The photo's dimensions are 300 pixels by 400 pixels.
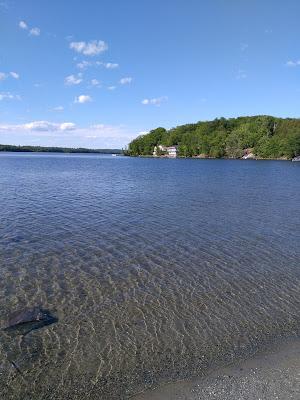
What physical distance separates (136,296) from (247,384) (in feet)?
17.8

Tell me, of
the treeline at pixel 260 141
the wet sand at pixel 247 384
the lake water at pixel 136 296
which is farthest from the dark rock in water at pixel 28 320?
the treeline at pixel 260 141

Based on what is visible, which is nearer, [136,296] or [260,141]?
[136,296]

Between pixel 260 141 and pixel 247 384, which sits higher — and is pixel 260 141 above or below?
above

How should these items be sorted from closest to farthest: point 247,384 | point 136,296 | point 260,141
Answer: point 247,384 < point 136,296 < point 260,141

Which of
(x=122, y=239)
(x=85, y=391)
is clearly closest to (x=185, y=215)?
(x=122, y=239)

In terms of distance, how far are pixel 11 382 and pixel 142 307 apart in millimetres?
4824

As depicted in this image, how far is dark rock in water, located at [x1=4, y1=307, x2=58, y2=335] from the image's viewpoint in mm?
10273

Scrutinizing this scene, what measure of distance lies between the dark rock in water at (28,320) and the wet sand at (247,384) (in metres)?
4.30

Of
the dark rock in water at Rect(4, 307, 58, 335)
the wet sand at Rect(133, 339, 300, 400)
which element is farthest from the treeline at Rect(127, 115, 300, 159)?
the dark rock in water at Rect(4, 307, 58, 335)

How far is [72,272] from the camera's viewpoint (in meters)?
14.7

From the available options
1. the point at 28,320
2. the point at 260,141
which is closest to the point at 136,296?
the point at 28,320

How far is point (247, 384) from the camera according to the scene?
7.99 metres

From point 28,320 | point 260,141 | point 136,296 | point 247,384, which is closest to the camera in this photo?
point 247,384

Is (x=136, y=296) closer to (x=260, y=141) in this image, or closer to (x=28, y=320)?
(x=28, y=320)
